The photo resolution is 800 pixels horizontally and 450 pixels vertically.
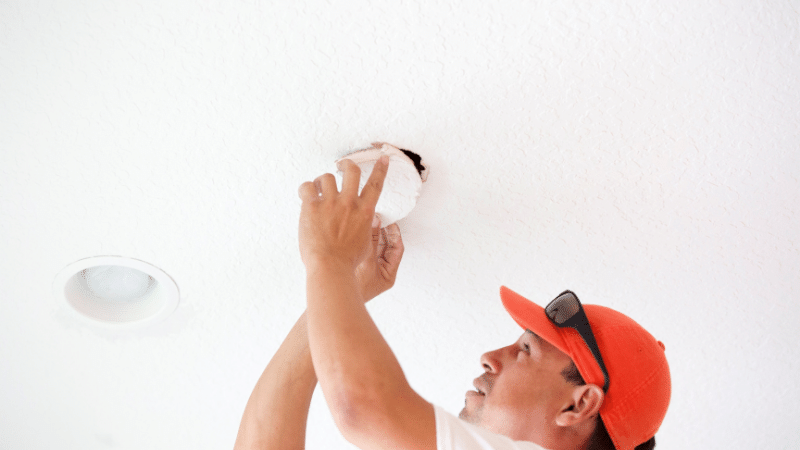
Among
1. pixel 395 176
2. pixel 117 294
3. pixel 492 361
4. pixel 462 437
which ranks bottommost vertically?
pixel 462 437

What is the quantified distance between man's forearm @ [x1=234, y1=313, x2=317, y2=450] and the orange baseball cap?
43 cm

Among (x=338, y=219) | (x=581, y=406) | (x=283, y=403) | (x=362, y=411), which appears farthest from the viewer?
(x=283, y=403)

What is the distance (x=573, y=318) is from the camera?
1054mm

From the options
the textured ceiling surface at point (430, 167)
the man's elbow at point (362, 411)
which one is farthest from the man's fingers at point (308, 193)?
the man's elbow at point (362, 411)

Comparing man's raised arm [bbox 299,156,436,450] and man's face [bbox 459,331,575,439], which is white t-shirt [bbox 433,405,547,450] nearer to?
man's raised arm [bbox 299,156,436,450]

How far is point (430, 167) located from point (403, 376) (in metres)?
0.42

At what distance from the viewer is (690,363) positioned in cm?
147

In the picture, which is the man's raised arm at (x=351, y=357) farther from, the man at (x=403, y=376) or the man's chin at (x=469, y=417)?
the man's chin at (x=469, y=417)

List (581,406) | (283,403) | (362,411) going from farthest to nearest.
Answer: (283,403)
(581,406)
(362,411)

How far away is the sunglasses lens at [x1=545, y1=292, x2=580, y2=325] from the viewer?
Answer: 1.06 meters

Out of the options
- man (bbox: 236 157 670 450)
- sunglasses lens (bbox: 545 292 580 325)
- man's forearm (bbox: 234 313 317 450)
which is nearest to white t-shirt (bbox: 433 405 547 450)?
man (bbox: 236 157 670 450)

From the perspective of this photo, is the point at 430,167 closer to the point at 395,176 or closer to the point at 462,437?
the point at 395,176

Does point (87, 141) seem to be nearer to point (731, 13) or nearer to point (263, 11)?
point (263, 11)

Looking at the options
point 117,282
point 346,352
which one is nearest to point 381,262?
point 346,352
